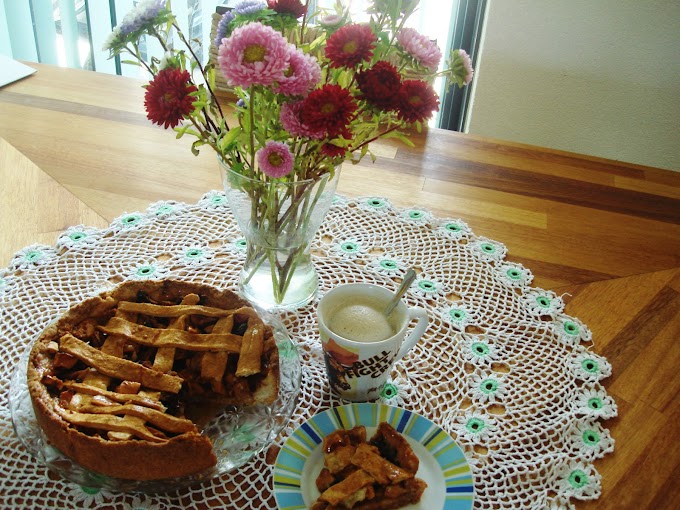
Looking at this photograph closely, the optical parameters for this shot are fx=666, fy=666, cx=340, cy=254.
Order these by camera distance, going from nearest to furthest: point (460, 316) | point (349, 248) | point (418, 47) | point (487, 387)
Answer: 1. point (418, 47)
2. point (487, 387)
3. point (460, 316)
4. point (349, 248)

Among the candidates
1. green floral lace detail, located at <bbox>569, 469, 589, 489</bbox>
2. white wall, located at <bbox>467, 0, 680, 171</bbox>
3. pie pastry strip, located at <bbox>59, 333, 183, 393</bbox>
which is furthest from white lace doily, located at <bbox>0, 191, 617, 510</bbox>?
white wall, located at <bbox>467, 0, 680, 171</bbox>

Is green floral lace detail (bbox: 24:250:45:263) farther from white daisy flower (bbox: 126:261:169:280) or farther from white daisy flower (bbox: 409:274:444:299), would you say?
white daisy flower (bbox: 409:274:444:299)

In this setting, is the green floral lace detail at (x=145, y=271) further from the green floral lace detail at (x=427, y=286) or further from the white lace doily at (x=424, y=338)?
the green floral lace detail at (x=427, y=286)

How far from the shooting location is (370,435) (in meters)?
0.72

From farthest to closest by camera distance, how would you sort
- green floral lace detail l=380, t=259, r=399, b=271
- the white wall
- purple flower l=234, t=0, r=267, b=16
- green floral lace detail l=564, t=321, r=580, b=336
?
the white wall, green floral lace detail l=380, t=259, r=399, b=271, green floral lace detail l=564, t=321, r=580, b=336, purple flower l=234, t=0, r=267, b=16

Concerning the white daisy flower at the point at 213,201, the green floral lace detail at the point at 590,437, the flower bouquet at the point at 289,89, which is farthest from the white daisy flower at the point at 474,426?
the white daisy flower at the point at 213,201

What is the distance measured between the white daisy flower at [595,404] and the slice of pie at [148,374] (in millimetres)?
367

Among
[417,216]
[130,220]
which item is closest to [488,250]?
[417,216]

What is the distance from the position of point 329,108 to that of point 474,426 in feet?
1.30

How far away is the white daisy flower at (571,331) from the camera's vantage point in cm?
90

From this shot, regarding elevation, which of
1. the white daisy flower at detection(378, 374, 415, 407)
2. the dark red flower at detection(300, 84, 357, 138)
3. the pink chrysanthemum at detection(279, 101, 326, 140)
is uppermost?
the dark red flower at detection(300, 84, 357, 138)

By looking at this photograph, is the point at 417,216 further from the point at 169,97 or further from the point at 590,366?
the point at 169,97

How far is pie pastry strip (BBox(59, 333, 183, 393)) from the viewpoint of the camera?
699mm

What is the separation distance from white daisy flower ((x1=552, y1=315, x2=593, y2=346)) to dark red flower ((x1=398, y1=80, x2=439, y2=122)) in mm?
392
